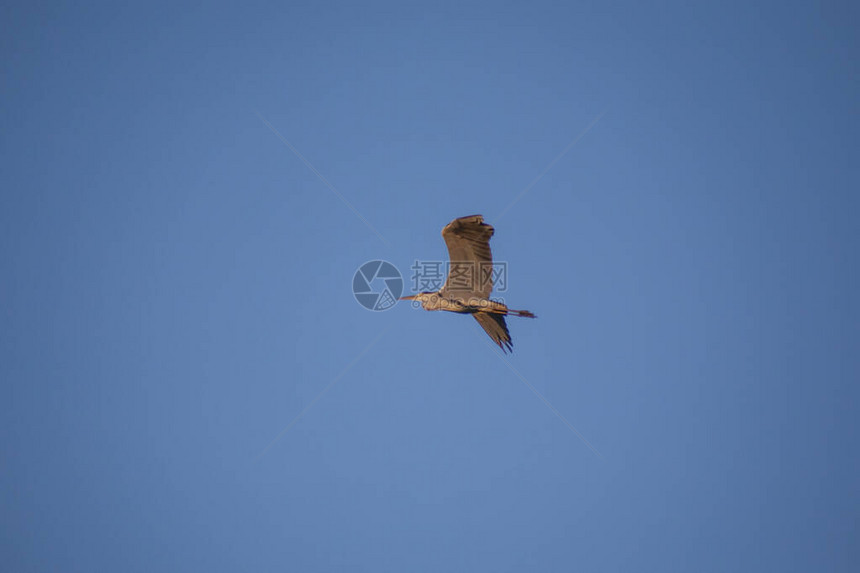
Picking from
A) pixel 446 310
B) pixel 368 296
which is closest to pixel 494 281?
pixel 446 310

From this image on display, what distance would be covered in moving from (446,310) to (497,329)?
1537 millimetres

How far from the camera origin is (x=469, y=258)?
16.2 metres

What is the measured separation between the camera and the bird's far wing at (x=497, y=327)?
17953 millimetres

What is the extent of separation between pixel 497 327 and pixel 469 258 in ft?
8.72

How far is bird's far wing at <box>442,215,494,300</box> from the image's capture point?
15164 millimetres

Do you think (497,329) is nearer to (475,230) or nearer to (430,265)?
(430,265)

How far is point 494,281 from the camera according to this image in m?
16.8

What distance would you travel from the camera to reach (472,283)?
16.8m

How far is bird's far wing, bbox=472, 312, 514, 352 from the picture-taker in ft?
58.9

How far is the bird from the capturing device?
1533 centimetres

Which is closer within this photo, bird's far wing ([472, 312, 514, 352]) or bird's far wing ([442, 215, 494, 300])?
bird's far wing ([442, 215, 494, 300])

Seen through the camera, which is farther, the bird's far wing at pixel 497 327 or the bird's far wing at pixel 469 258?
the bird's far wing at pixel 497 327

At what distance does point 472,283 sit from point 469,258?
843 mm

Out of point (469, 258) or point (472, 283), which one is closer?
point (469, 258)
